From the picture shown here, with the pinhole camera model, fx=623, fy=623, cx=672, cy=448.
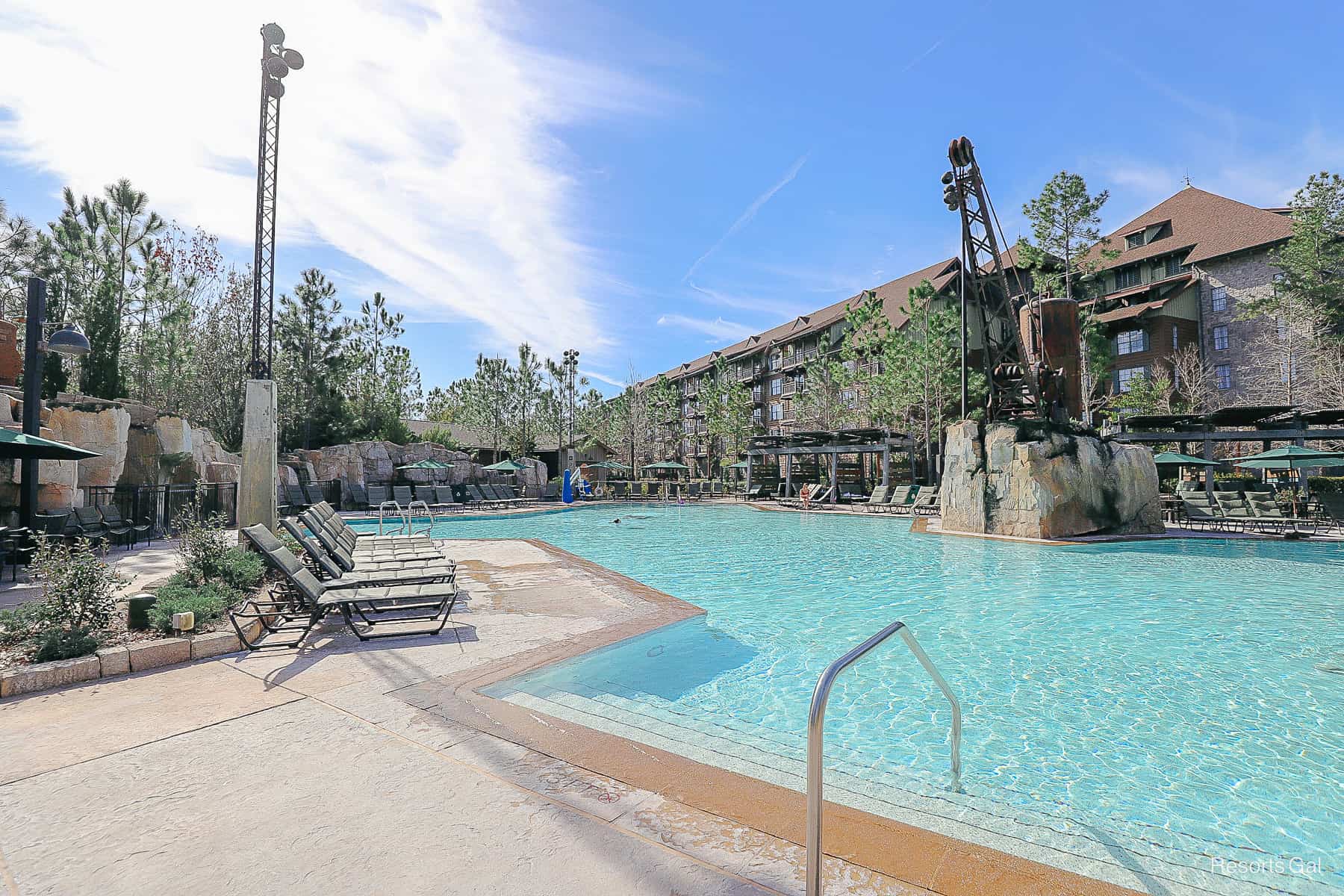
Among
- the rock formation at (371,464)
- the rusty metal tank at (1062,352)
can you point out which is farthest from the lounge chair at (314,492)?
the rusty metal tank at (1062,352)

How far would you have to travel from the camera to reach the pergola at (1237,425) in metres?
19.7

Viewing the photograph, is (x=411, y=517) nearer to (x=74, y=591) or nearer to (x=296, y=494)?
(x=74, y=591)

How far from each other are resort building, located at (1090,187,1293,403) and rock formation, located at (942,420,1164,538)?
1954 centimetres

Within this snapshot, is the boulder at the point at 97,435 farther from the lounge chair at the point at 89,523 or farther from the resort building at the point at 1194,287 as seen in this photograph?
the resort building at the point at 1194,287

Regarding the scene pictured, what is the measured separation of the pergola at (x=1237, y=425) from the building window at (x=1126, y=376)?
12903 millimetres

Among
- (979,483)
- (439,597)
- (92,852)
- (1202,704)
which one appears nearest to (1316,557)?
(979,483)

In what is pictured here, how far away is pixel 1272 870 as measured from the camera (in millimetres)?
2766

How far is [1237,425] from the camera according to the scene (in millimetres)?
21969

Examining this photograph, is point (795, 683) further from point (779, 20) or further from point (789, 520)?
point (789, 520)

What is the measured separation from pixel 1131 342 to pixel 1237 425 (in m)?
16.1

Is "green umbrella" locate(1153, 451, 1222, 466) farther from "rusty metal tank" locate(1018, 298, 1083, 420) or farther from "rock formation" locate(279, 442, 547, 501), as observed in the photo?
"rock formation" locate(279, 442, 547, 501)

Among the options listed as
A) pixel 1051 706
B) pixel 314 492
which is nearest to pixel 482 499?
pixel 314 492

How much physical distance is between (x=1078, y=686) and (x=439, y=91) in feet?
37.9

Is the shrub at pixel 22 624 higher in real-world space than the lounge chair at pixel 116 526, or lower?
lower
